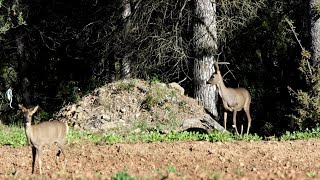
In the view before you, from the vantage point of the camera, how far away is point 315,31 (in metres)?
16.6

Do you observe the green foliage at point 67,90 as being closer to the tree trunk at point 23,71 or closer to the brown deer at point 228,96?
the tree trunk at point 23,71

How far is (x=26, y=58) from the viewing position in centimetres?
2866

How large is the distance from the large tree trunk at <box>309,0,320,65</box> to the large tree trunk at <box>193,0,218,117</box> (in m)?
2.95

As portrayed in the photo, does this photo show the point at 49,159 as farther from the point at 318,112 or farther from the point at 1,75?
the point at 1,75

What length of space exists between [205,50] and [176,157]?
7.56m

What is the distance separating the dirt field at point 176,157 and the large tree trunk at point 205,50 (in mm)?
6035

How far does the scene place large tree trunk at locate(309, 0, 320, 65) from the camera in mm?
16438

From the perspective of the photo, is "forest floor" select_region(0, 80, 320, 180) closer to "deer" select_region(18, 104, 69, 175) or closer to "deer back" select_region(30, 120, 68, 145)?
"deer" select_region(18, 104, 69, 175)

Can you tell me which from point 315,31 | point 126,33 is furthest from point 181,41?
point 315,31

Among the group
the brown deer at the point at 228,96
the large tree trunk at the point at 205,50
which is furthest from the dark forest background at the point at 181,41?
the brown deer at the point at 228,96

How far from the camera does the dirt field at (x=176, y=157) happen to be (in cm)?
1029

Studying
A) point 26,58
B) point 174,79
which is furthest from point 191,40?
point 26,58

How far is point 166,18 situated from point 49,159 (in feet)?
29.2

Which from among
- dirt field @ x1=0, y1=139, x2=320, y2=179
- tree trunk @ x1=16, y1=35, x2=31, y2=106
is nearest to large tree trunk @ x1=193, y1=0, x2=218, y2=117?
dirt field @ x1=0, y1=139, x2=320, y2=179
